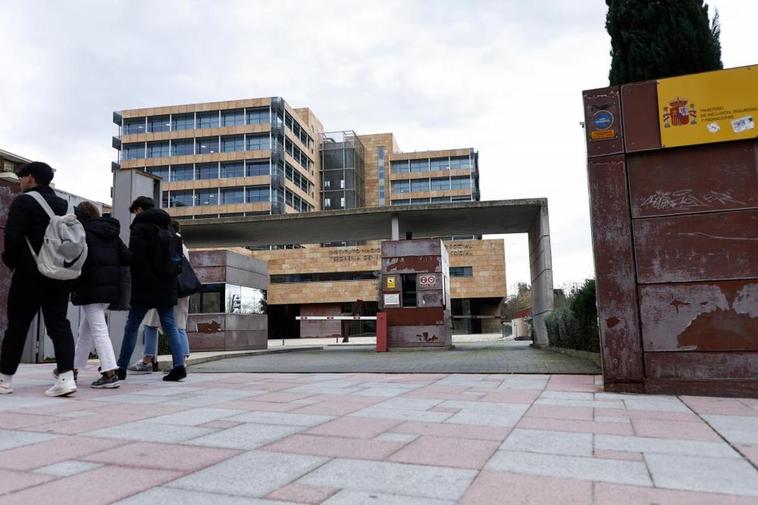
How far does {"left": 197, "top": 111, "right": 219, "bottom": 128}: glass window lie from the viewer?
69000 millimetres

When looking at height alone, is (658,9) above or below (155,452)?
above

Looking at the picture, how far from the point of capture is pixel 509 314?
84.4 metres

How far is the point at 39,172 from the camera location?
17.5 ft

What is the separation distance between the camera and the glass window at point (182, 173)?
226ft

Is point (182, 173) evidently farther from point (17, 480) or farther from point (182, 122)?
point (17, 480)

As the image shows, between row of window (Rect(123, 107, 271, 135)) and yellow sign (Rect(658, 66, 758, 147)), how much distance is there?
64761 millimetres

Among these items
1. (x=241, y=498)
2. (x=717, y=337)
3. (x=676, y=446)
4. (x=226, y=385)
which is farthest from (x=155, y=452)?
(x=717, y=337)

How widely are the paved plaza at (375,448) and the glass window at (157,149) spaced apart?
69.6 metres

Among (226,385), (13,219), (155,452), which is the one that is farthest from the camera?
(226,385)

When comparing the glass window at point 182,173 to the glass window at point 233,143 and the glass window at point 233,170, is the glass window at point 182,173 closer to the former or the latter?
the glass window at point 233,170

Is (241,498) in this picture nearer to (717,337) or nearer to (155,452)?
(155,452)

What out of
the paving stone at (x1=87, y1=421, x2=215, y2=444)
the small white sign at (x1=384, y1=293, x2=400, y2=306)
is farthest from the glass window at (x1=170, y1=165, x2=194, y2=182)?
the paving stone at (x1=87, y1=421, x2=215, y2=444)

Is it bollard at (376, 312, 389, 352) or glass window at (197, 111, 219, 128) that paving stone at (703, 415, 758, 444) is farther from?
glass window at (197, 111, 219, 128)

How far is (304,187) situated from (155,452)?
73.3 metres
